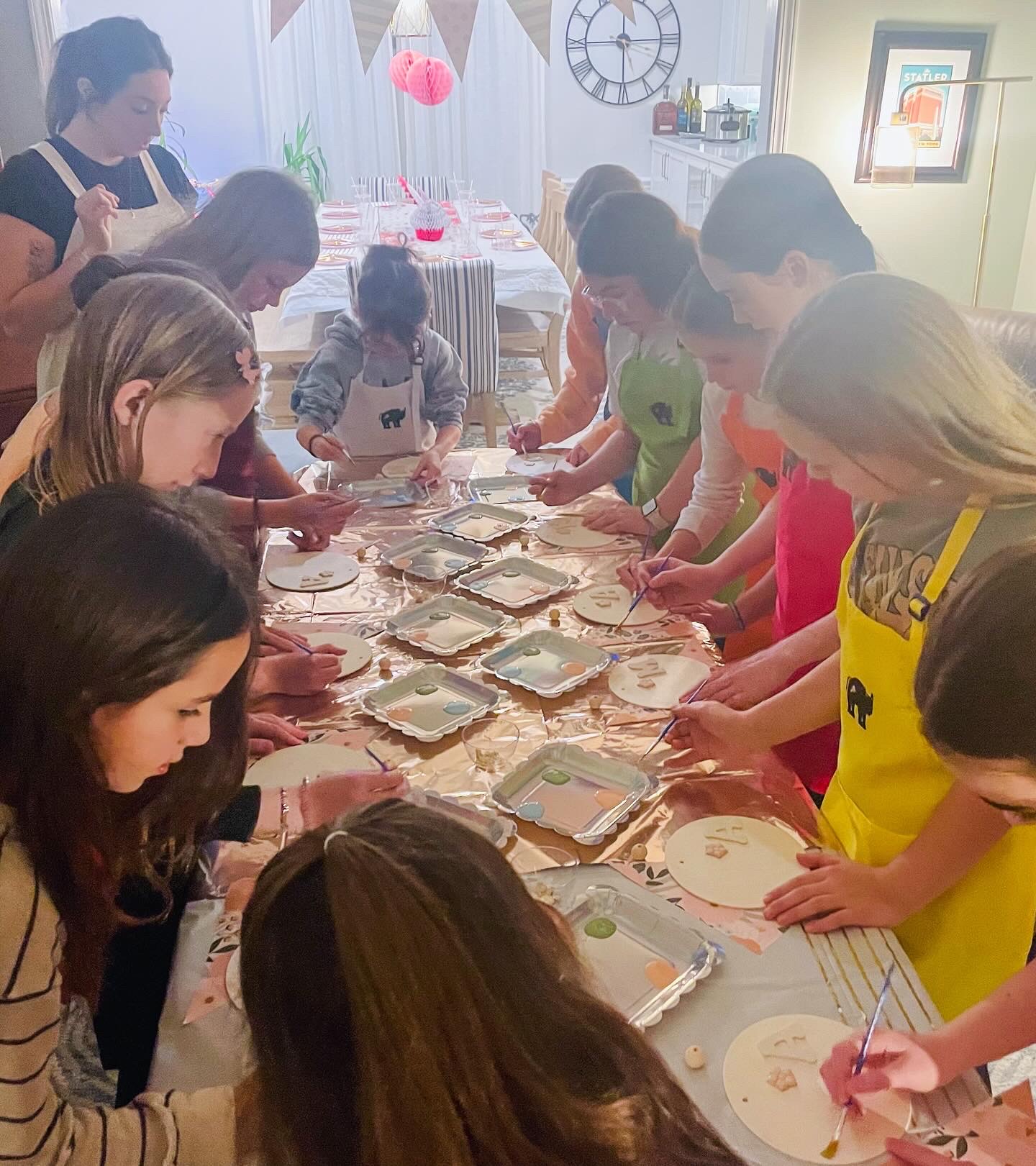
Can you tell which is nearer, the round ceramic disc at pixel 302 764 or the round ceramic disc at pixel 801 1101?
the round ceramic disc at pixel 801 1101

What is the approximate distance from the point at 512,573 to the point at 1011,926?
107 cm

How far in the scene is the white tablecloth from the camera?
14.0 feet

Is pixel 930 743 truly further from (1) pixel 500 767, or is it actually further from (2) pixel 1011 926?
(1) pixel 500 767

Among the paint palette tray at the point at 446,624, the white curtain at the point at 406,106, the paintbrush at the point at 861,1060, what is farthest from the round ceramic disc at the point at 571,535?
the white curtain at the point at 406,106

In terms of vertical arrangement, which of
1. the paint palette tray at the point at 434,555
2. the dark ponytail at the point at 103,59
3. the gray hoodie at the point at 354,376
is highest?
the dark ponytail at the point at 103,59

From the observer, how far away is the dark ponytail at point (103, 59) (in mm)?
1894

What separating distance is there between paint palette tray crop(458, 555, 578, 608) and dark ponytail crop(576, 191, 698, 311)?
0.62m

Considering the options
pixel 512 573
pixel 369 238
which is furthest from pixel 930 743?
pixel 369 238

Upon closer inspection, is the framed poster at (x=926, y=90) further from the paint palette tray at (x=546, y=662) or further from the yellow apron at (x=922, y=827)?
the yellow apron at (x=922, y=827)

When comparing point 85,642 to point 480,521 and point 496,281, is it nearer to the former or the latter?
point 480,521

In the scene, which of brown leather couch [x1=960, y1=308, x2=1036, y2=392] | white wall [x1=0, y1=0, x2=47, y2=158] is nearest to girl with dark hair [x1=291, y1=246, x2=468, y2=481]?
brown leather couch [x1=960, y1=308, x2=1036, y2=392]

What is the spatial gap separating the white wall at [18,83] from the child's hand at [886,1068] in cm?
389

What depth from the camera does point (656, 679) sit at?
1.54m

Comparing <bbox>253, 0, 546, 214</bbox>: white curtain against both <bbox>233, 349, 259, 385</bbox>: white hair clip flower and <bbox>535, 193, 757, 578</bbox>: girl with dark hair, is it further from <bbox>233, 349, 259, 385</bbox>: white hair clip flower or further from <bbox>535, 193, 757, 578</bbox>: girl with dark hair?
<bbox>233, 349, 259, 385</bbox>: white hair clip flower
